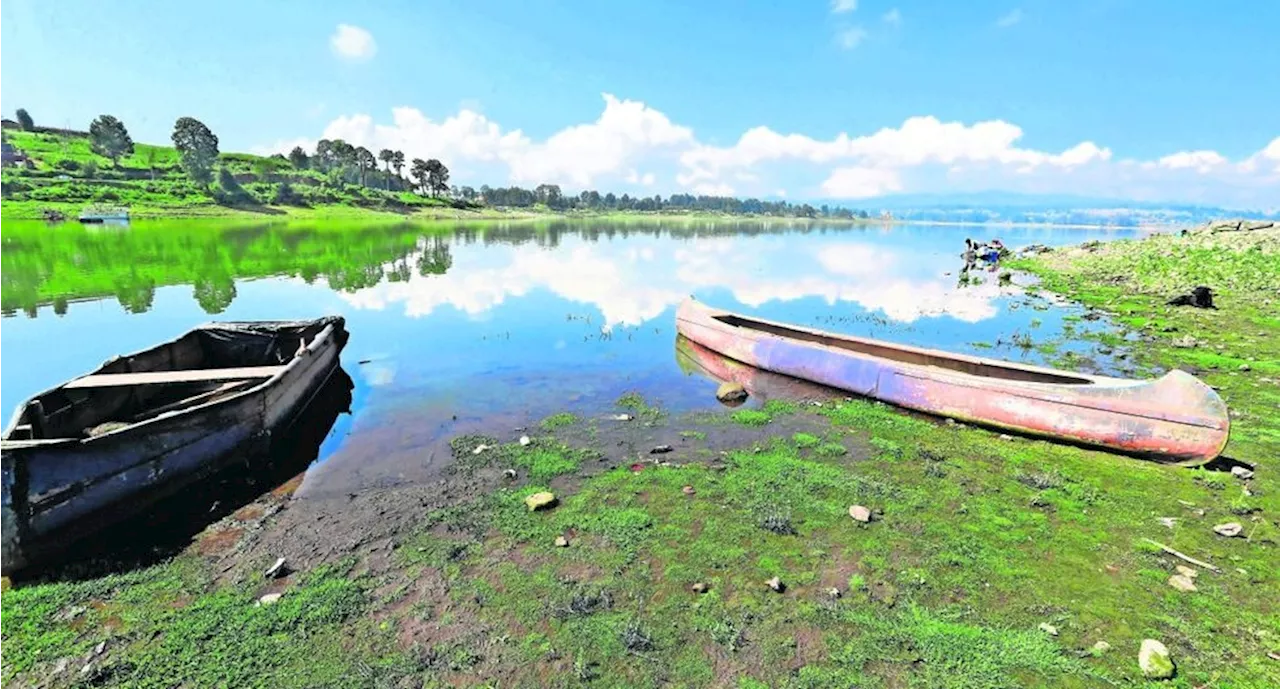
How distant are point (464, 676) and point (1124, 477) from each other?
10690 mm

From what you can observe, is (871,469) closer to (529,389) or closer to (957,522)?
(957,522)

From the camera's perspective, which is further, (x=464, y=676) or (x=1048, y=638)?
(x=1048, y=638)

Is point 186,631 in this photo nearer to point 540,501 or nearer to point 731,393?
point 540,501

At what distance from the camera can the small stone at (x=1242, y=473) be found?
30.0 feet

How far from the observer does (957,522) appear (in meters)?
8.06

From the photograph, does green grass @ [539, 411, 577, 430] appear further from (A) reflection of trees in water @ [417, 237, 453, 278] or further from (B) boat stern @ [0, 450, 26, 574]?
(A) reflection of trees in water @ [417, 237, 453, 278]

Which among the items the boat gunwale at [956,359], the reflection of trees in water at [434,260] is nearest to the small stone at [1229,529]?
the boat gunwale at [956,359]

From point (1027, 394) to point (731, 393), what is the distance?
19.9ft

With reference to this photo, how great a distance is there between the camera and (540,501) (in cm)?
848

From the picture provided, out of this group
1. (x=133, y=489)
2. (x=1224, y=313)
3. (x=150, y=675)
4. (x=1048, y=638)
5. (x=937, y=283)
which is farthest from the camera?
(x=937, y=283)

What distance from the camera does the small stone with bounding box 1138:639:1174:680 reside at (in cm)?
523

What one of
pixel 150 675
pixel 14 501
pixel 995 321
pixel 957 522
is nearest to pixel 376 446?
pixel 14 501

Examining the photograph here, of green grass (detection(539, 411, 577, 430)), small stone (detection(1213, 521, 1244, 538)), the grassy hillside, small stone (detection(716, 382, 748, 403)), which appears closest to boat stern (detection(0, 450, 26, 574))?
green grass (detection(539, 411, 577, 430))

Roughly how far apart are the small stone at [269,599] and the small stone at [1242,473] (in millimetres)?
14168
